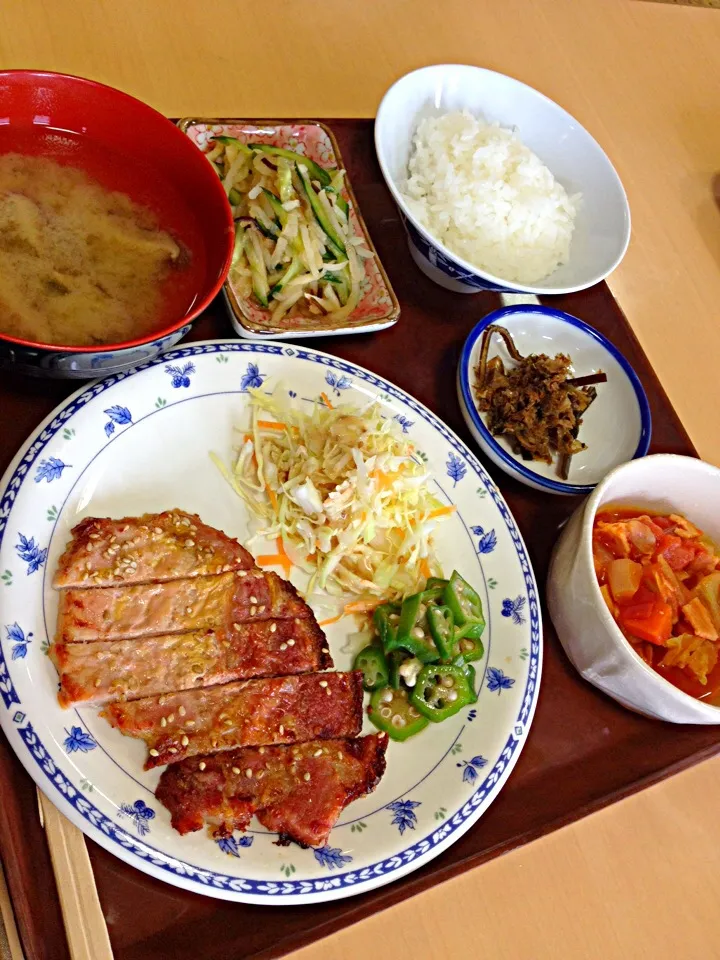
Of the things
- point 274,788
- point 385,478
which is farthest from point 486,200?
point 274,788

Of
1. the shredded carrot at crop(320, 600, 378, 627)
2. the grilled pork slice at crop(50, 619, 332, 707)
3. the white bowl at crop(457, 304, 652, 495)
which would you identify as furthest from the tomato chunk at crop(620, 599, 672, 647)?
the grilled pork slice at crop(50, 619, 332, 707)

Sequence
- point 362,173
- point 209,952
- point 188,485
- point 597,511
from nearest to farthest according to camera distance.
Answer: point 209,952 < point 188,485 < point 597,511 < point 362,173

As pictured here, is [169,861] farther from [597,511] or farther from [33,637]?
[597,511]

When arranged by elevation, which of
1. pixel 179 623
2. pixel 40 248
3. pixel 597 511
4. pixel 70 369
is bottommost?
pixel 179 623

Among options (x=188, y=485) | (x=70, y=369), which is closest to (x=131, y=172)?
(x=70, y=369)

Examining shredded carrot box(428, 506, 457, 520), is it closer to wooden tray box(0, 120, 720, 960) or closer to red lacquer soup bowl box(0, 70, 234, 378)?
wooden tray box(0, 120, 720, 960)

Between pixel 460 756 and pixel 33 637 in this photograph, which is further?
pixel 460 756

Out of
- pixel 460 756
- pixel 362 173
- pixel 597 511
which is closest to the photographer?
pixel 460 756
